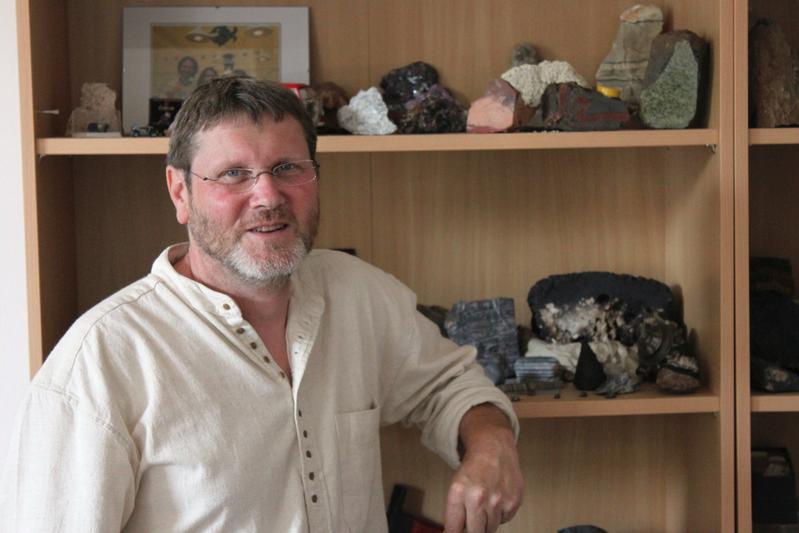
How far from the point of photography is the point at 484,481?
4.92ft

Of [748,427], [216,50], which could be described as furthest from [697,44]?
[216,50]

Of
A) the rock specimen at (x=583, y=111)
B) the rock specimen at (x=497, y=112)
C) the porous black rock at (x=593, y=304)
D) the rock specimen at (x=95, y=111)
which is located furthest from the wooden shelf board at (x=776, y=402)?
the rock specimen at (x=95, y=111)

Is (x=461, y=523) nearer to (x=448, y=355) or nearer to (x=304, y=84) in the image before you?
(x=448, y=355)

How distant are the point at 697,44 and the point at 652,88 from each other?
113 mm

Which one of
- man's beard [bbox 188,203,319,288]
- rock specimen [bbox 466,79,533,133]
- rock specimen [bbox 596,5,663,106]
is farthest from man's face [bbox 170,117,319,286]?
rock specimen [bbox 596,5,663,106]

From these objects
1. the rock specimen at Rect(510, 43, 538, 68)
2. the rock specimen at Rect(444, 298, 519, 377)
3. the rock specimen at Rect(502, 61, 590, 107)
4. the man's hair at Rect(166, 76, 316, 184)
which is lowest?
the rock specimen at Rect(444, 298, 519, 377)

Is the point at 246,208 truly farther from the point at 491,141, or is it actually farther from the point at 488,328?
the point at 488,328

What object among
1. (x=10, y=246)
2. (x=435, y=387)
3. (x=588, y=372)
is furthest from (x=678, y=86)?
(x=10, y=246)

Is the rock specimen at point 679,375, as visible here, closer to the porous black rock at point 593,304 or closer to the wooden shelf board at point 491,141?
the porous black rock at point 593,304

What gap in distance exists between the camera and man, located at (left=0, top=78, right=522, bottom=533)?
139 centimetres

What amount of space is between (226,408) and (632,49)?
3.83 feet

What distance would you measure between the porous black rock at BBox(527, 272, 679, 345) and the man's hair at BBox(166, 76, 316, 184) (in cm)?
81

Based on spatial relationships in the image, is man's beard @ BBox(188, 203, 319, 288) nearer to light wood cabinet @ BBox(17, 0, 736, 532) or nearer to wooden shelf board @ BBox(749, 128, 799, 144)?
light wood cabinet @ BBox(17, 0, 736, 532)

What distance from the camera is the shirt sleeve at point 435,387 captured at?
69.2 inches
